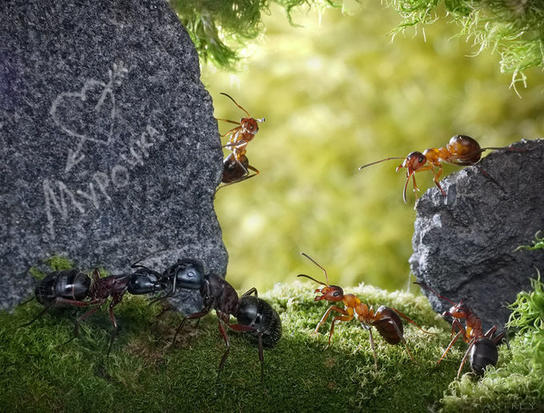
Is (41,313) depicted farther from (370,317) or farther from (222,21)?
(222,21)

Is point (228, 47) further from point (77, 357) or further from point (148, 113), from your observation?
point (77, 357)

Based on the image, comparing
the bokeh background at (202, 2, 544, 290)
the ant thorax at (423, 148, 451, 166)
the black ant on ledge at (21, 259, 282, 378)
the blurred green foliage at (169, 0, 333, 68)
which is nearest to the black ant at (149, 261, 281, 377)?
the black ant on ledge at (21, 259, 282, 378)

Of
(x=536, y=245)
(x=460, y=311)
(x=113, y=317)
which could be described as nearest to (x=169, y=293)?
(x=113, y=317)

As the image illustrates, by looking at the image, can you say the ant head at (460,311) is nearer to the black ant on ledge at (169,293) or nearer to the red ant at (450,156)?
the red ant at (450,156)

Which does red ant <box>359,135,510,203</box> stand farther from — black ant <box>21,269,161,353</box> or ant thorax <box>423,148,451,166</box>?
black ant <box>21,269,161,353</box>

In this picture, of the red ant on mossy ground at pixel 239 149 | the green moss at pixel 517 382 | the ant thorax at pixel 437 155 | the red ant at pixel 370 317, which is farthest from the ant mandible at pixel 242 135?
the green moss at pixel 517 382

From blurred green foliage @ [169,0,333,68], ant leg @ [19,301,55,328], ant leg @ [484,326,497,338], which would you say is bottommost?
ant leg @ [484,326,497,338]
